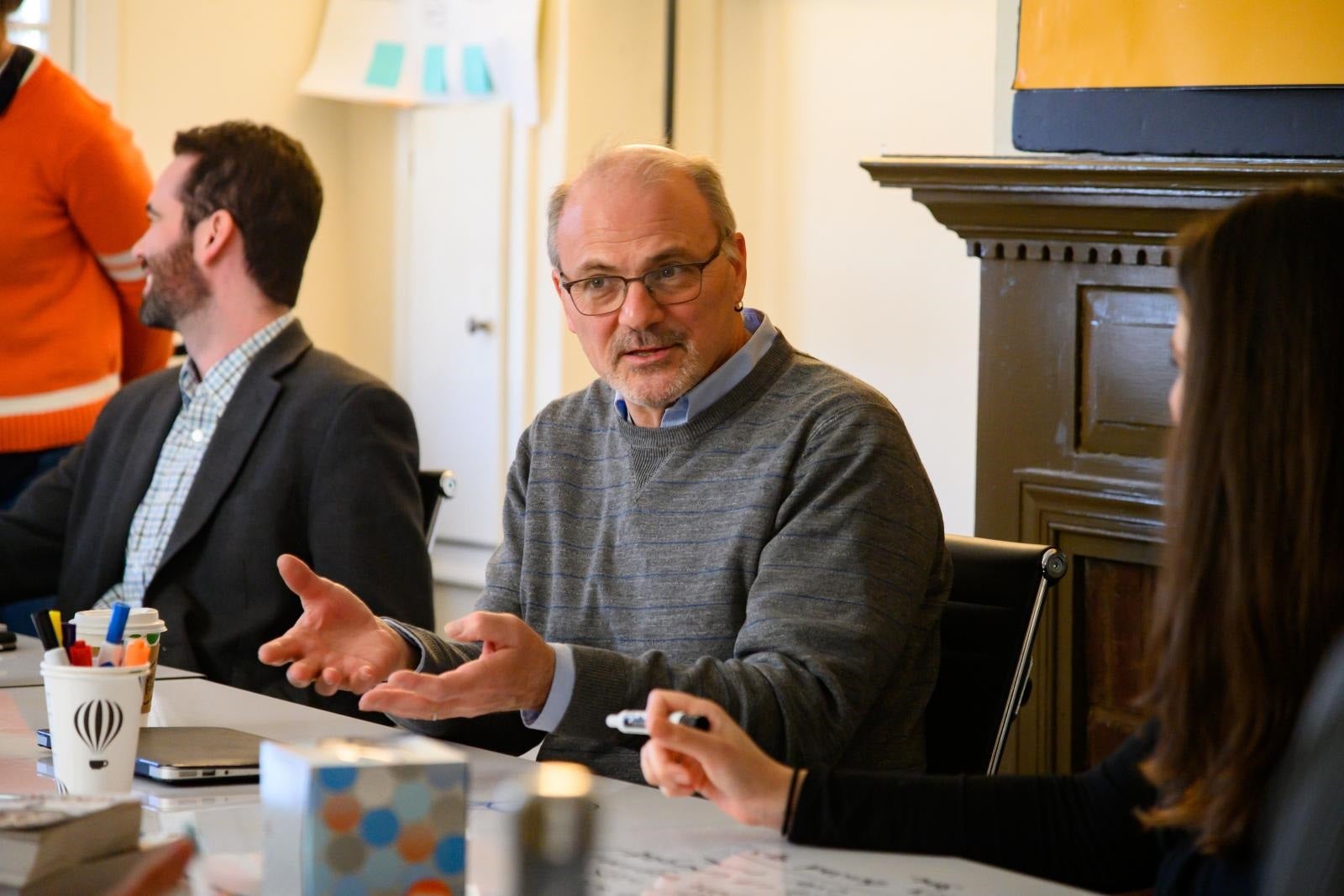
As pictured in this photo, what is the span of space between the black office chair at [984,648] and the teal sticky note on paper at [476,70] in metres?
2.86

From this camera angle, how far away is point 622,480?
6.06 feet

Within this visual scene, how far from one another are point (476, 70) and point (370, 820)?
353 centimetres

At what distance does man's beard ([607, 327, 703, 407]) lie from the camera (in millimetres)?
1810

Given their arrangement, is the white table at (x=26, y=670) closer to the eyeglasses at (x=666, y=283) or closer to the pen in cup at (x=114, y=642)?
the pen in cup at (x=114, y=642)

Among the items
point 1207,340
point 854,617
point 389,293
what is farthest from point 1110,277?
point 389,293

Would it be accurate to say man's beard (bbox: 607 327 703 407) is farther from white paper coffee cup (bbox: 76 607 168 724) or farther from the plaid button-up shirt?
the plaid button-up shirt

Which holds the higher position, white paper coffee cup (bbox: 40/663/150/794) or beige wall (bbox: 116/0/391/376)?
beige wall (bbox: 116/0/391/376)

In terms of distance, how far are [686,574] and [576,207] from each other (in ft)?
1.50

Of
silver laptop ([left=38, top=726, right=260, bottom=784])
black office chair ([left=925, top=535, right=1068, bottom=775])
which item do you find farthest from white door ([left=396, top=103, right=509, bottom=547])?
→ silver laptop ([left=38, top=726, right=260, bottom=784])

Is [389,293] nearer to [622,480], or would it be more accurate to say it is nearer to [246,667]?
[246,667]

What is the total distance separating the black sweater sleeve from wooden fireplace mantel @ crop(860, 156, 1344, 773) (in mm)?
1273

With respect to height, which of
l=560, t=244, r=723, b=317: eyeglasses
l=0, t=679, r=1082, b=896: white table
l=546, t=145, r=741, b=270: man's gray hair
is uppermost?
l=546, t=145, r=741, b=270: man's gray hair

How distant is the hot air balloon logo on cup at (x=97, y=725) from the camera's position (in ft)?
4.25

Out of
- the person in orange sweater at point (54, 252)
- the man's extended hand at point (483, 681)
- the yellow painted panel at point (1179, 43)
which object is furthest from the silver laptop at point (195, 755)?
the yellow painted panel at point (1179, 43)
